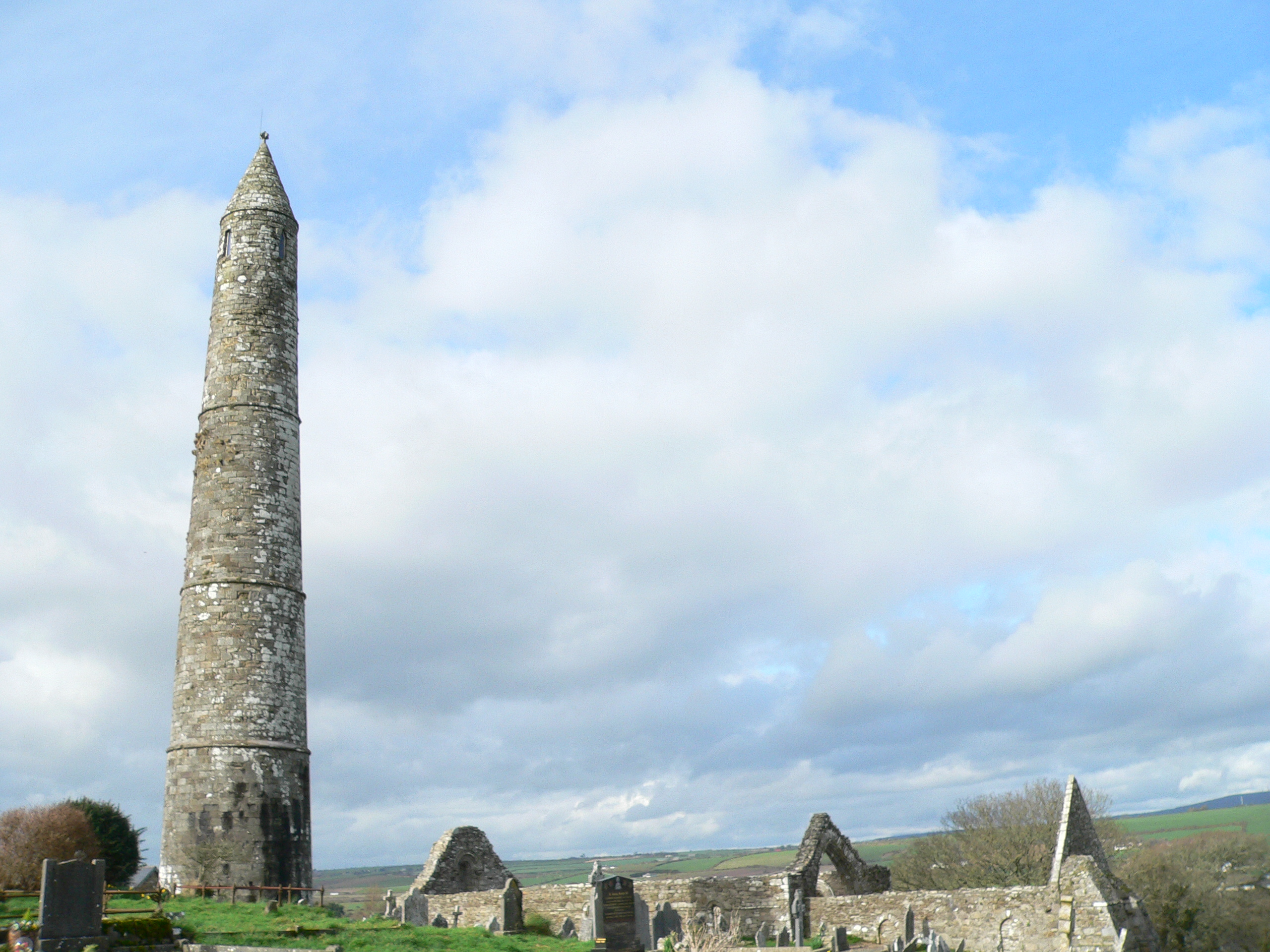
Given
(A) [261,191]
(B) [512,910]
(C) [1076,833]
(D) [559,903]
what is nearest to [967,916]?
(C) [1076,833]

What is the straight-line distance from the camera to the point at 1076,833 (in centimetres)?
2133

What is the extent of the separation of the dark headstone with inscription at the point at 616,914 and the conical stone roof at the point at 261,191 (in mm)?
17876

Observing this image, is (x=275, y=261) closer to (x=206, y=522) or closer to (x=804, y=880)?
(x=206, y=522)

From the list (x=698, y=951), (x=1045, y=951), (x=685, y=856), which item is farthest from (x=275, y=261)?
(x=685, y=856)

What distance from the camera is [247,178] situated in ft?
91.2

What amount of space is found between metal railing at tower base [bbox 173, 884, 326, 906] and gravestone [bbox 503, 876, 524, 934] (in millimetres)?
3555

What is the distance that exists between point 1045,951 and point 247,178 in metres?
24.7

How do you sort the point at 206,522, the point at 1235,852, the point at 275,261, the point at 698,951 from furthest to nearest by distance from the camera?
1. the point at 1235,852
2. the point at 275,261
3. the point at 206,522
4. the point at 698,951

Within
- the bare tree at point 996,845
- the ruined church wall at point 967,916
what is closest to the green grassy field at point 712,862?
the bare tree at point 996,845

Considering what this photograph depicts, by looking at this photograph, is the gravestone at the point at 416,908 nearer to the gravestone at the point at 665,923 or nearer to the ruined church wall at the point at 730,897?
the ruined church wall at the point at 730,897

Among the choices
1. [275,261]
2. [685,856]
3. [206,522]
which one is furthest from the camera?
[685,856]

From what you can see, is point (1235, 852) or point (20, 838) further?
point (1235, 852)

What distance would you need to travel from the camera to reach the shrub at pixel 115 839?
28625mm

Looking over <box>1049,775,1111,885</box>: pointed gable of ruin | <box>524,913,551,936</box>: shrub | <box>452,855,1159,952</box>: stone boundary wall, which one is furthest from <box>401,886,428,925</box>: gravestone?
<box>1049,775,1111,885</box>: pointed gable of ruin
